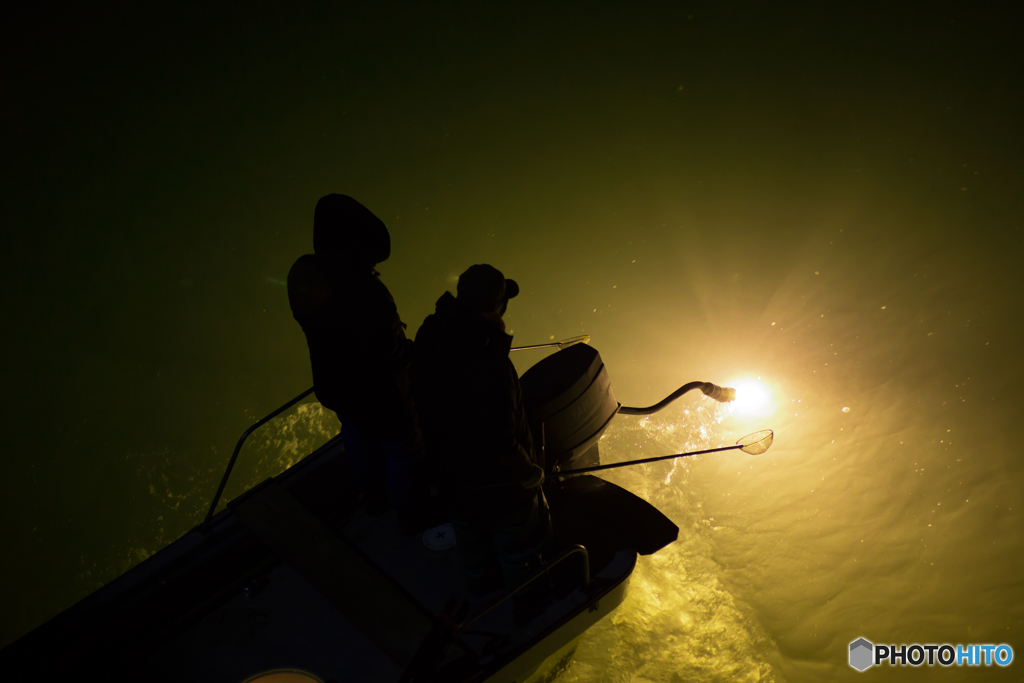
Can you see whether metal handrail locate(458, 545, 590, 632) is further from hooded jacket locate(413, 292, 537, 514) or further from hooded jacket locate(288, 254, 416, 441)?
hooded jacket locate(288, 254, 416, 441)

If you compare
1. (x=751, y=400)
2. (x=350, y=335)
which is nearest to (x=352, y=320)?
(x=350, y=335)

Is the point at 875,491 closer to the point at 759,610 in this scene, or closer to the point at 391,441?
the point at 759,610

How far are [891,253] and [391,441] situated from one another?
5932 millimetres

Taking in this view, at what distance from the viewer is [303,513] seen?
265cm

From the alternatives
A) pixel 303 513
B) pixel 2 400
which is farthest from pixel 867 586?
pixel 2 400

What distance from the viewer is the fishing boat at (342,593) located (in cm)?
228

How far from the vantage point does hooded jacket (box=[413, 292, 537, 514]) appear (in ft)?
6.07

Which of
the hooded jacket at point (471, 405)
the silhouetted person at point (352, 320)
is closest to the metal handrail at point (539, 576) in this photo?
the hooded jacket at point (471, 405)

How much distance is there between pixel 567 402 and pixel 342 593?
1304 mm

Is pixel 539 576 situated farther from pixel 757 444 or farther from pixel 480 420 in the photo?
pixel 757 444

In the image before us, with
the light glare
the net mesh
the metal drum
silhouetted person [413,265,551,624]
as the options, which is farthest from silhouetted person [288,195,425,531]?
the light glare

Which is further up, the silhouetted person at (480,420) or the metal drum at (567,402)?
the metal drum at (567,402)

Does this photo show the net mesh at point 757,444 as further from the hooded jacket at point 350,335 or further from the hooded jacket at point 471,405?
the hooded jacket at point 350,335

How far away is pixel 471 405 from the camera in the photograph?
→ 1.88 meters
